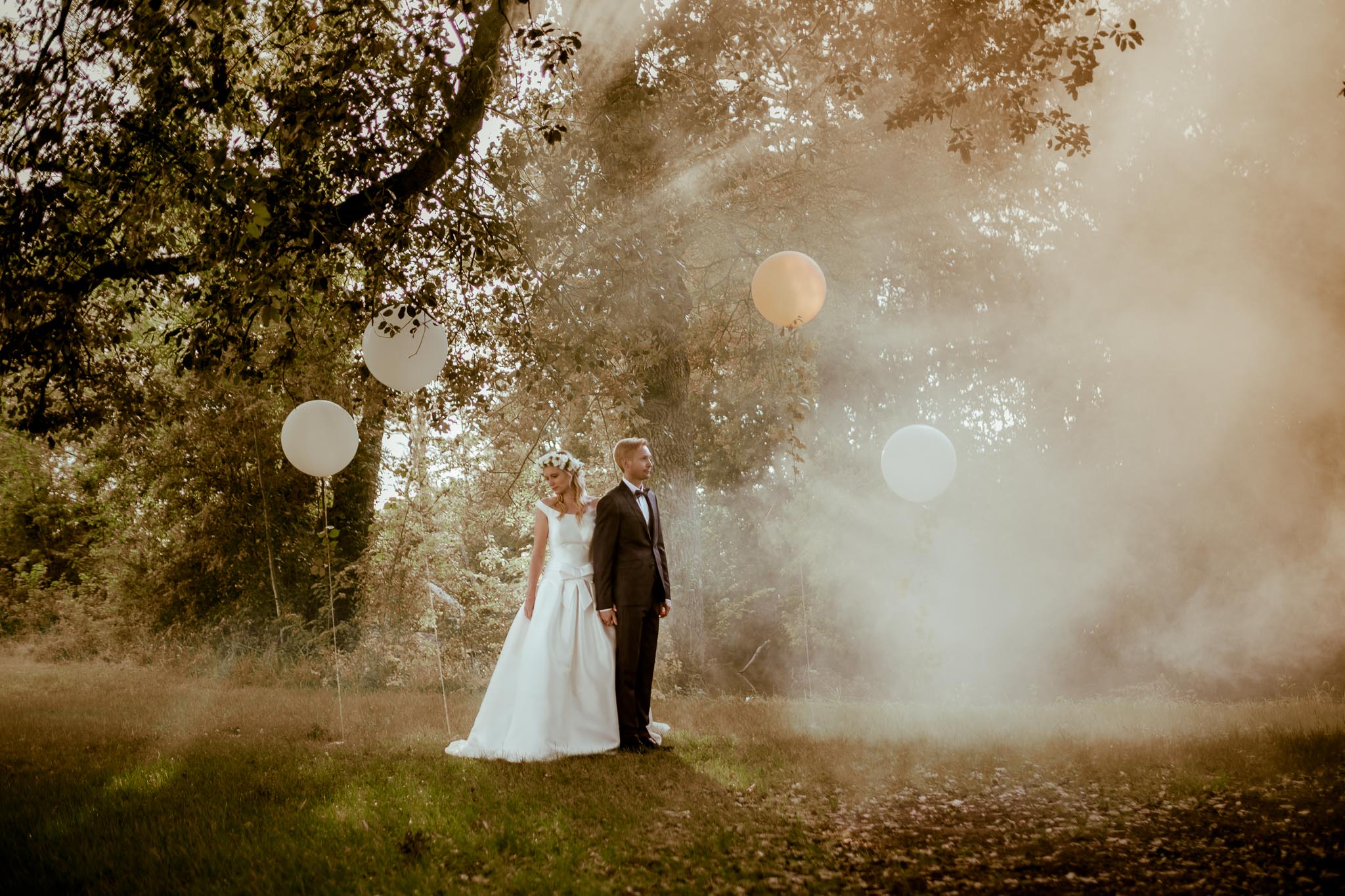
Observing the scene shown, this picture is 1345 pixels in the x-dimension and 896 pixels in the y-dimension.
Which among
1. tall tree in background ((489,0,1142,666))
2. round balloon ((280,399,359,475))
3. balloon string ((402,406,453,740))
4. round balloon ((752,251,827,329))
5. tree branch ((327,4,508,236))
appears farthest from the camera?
balloon string ((402,406,453,740))

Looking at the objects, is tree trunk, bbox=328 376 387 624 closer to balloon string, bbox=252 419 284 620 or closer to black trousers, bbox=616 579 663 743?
balloon string, bbox=252 419 284 620

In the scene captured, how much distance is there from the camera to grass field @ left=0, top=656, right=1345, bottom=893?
378 cm

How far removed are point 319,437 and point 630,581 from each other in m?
3.12

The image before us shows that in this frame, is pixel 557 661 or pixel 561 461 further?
pixel 561 461

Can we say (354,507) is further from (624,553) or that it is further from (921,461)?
(921,461)

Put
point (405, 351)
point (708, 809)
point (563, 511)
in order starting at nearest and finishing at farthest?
point (708, 809), point (563, 511), point (405, 351)

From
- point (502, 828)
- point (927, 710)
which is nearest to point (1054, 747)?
point (927, 710)

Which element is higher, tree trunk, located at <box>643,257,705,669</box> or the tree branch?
the tree branch

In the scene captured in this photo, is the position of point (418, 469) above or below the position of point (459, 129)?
below

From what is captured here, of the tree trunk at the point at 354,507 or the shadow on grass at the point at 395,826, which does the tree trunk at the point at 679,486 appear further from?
the tree trunk at the point at 354,507

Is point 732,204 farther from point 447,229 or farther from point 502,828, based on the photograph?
point 502,828

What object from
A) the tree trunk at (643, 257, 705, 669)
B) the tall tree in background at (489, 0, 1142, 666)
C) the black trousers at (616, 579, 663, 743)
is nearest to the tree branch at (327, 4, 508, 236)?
the tall tree in background at (489, 0, 1142, 666)

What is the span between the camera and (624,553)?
634 cm

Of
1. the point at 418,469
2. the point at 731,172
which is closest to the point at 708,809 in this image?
the point at 731,172
